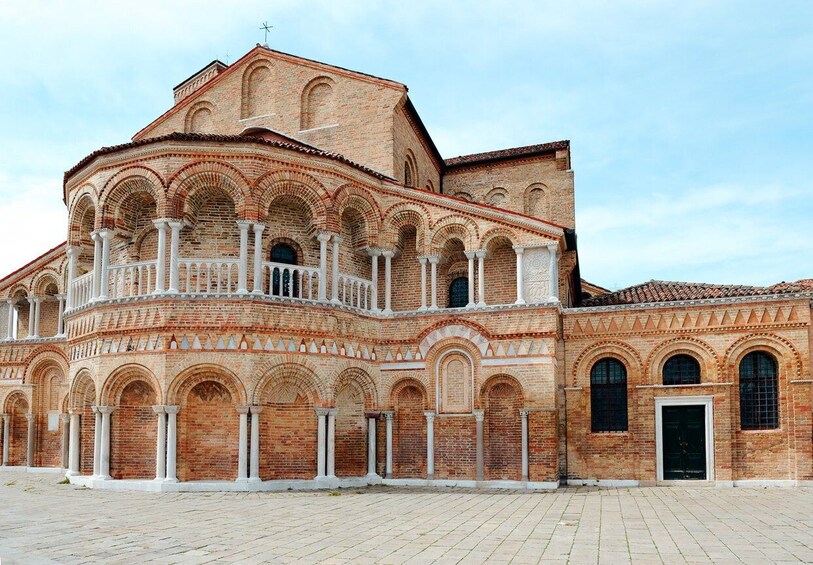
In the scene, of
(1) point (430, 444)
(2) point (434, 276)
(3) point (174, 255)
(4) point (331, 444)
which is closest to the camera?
(3) point (174, 255)

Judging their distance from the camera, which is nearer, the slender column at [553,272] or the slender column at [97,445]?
the slender column at [97,445]

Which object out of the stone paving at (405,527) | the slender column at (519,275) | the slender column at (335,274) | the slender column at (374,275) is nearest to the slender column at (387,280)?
the slender column at (374,275)

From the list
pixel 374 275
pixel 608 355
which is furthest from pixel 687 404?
pixel 374 275

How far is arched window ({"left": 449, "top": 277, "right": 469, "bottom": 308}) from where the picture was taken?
20.8 metres

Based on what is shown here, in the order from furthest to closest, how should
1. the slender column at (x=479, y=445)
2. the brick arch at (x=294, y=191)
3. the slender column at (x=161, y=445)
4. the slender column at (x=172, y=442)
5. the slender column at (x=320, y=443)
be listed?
Answer: 1. the slender column at (x=479, y=445)
2. the brick arch at (x=294, y=191)
3. the slender column at (x=320, y=443)
4. the slender column at (x=161, y=445)
5. the slender column at (x=172, y=442)

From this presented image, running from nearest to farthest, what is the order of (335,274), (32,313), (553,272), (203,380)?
(203,380) < (335,274) < (553,272) < (32,313)

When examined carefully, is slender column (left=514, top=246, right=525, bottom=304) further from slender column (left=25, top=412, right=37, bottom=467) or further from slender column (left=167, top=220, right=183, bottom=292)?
slender column (left=25, top=412, right=37, bottom=467)

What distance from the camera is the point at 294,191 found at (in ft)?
60.4

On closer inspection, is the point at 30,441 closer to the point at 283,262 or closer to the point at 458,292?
the point at 283,262

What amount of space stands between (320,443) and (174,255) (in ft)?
18.0

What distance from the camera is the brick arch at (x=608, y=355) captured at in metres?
19.6

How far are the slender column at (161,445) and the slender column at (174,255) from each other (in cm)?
273

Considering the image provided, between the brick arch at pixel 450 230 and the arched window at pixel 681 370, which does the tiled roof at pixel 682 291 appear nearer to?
the arched window at pixel 681 370

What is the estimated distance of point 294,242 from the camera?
19094 millimetres
